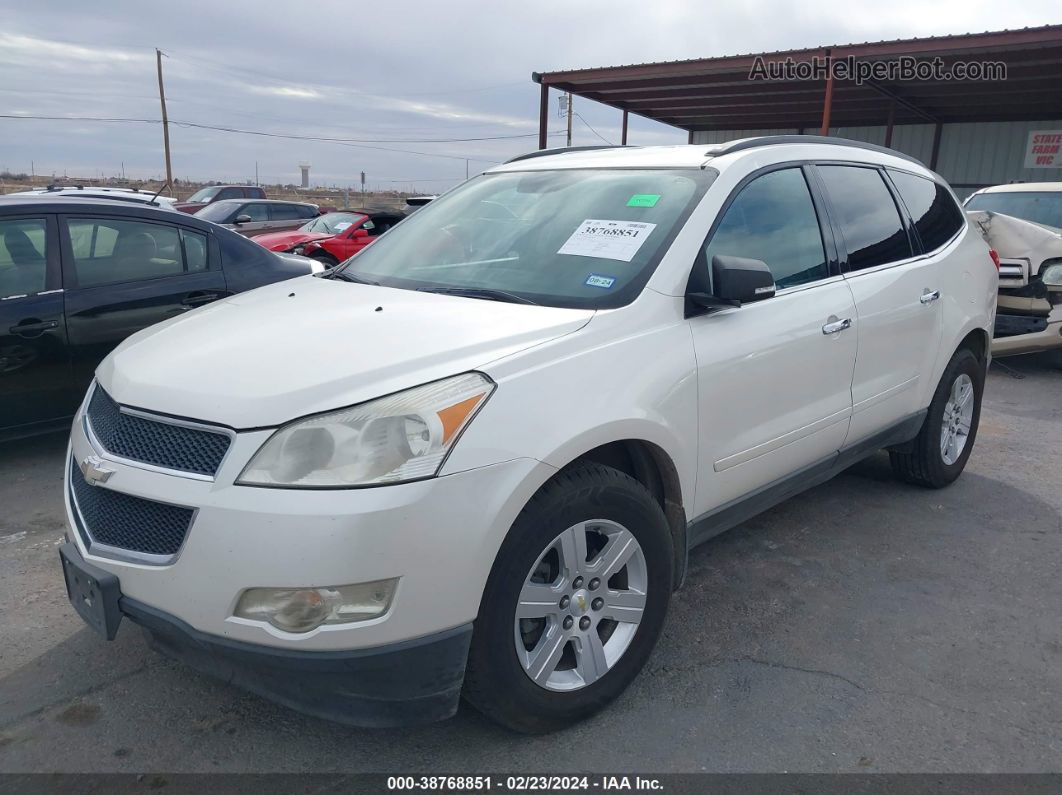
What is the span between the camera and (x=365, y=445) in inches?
83.0

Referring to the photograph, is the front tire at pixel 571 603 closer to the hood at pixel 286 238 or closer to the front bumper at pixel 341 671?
the front bumper at pixel 341 671

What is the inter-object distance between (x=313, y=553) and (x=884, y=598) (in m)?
2.52

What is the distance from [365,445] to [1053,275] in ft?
25.7

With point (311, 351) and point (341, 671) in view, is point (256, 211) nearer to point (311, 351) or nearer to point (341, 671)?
point (311, 351)

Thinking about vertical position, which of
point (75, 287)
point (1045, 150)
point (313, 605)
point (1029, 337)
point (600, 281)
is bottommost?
point (1029, 337)

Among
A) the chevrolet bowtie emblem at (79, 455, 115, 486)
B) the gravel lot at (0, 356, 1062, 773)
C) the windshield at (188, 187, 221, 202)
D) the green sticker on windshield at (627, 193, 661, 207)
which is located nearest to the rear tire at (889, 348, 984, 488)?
the gravel lot at (0, 356, 1062, 773)

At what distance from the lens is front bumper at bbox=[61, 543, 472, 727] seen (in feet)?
6.86

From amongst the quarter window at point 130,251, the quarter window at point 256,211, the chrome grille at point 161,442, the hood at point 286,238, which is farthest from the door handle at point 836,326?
the quarter window at point 256,211

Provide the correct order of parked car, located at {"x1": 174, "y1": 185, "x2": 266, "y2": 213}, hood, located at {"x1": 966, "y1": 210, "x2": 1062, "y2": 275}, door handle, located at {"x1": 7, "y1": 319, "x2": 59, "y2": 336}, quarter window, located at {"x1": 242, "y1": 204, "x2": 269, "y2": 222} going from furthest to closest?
parked car, located at {"x1": 174, "y1": 185, "x2": 266, "y2": 213} → quarter window, located at {"x1": 242, "y1": 204, "x2": 269, "y2": 222} → hood, located at {"x1": 966, "y1": 210, "x2": 1062, "y2": 275} → door handle, located at {"x1": 7, "y1": 319, "x2": 59, "y2": 336}

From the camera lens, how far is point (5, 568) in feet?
12.0

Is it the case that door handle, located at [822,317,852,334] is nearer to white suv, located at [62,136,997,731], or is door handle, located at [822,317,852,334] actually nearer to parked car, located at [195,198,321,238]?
white suv, located at [62,136,997,731]

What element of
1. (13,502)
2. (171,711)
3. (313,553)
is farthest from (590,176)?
(13,502)

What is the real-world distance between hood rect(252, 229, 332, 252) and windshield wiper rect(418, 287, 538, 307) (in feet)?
39.8

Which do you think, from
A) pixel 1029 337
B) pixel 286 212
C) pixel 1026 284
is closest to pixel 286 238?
pixel 286 212
